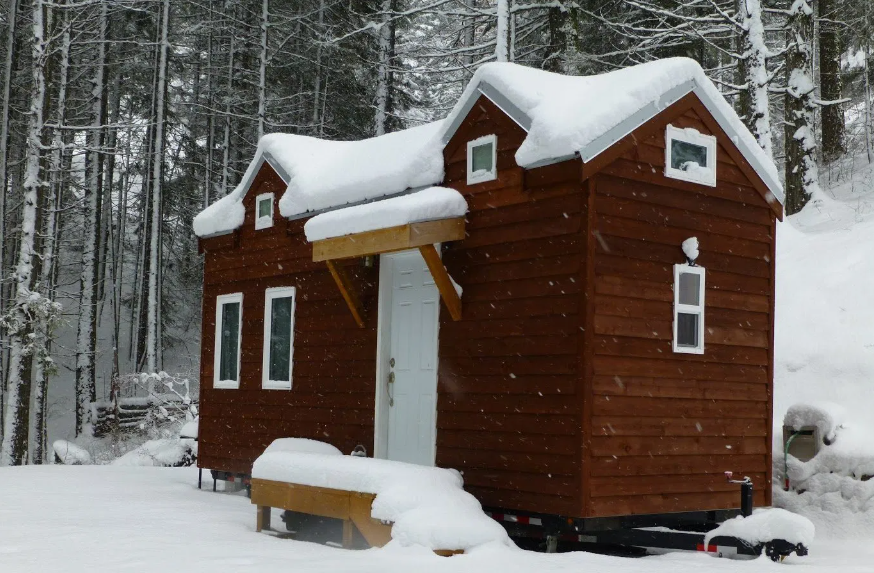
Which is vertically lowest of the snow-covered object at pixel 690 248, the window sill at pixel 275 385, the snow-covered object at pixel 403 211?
the window sill at pixel 275 385

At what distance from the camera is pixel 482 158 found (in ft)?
31.3

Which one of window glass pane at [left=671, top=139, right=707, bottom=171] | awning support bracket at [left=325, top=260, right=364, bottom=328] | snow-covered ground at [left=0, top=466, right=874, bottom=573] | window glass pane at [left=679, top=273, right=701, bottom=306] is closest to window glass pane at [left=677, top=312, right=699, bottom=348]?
window glass pane at [left=679, top=273, right=701, bottom=306]

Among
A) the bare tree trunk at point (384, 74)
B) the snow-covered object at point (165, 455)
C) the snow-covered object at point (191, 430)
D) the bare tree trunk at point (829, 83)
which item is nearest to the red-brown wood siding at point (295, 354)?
the snow-covered object at point (191, 430)

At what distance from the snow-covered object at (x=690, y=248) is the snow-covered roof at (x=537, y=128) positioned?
128 cm

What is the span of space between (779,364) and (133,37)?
22.3 metres

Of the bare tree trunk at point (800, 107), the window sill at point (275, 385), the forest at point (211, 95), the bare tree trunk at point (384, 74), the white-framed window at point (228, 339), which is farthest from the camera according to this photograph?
A: the bare tree trunk at point (384, 74)

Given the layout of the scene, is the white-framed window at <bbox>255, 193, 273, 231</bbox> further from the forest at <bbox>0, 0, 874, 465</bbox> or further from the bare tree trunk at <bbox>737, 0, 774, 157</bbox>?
the bare tree trunk at <bbox>737, 0, 774, 157</bbox>

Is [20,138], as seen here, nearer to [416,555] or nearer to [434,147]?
[434,147]

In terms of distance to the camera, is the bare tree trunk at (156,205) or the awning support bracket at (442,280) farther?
the bare tree trunk at (156,205)

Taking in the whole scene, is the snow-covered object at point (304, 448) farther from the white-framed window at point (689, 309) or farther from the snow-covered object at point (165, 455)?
the snow-covered object at point (165, 455)

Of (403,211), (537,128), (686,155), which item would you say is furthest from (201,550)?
(686,155)

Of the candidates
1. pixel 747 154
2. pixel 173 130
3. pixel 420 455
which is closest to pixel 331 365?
pixel 420 455

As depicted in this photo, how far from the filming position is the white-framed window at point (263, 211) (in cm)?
1312

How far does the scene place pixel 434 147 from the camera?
33.2 ft
